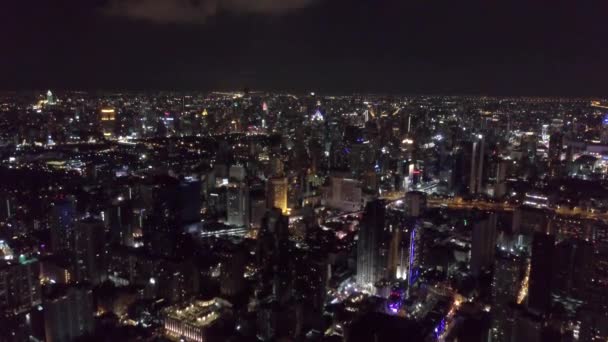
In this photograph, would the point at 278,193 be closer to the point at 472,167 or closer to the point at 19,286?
the point at 472,167

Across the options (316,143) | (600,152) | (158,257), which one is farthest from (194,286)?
(600,152)

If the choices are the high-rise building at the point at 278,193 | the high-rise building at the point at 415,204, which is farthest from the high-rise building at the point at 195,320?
the high-rise building at the point at 415,204

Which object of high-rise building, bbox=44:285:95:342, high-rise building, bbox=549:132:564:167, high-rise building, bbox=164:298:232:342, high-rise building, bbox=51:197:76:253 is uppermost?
high-rise building, bbox=549:132:564:167

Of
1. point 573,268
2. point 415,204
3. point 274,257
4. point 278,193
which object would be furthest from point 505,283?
point 278,193

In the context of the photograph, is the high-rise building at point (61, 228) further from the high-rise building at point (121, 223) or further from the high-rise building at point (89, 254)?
the high-rise building at point (121, 223)

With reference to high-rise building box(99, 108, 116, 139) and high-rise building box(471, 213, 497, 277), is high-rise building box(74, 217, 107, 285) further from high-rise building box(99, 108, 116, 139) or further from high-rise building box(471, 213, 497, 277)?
high-rise building box(99, 108, 116, 139)

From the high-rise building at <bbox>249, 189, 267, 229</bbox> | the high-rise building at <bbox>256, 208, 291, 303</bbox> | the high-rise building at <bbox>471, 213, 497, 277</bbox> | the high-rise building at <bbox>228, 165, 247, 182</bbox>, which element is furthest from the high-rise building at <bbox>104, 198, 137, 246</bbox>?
the high-rise building at <bbox>471, 213, 497, 277</bbox>
